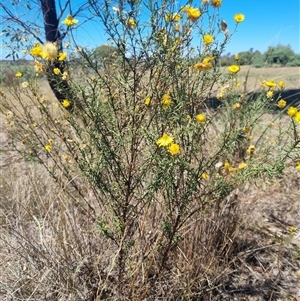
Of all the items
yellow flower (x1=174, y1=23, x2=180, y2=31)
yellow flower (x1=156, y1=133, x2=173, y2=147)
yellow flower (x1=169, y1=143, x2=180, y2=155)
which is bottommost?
yellow flower (x1=169, y1=143, x2=180, y2=155)

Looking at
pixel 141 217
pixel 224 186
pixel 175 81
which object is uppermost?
pixel 175 81

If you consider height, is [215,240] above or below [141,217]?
below

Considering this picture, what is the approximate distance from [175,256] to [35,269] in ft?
2.29

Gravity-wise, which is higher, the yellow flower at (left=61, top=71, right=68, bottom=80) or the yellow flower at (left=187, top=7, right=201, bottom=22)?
the yellow flower at (left=187, top=7, right=201, bottom=22)

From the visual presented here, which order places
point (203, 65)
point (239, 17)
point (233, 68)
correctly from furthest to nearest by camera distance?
point (233, 68) → point (239, 17) → point (203, 65)

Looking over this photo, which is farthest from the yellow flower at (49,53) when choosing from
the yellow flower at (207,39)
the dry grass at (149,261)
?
the dry grass at (149,261)

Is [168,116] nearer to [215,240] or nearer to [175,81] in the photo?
[175,81]

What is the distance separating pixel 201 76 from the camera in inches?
53.0

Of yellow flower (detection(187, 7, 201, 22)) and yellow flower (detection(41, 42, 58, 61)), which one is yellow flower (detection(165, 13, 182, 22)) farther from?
yellow flower (detection(41, 42, 58, 61))

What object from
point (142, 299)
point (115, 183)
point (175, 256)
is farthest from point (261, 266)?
point (115, 183)

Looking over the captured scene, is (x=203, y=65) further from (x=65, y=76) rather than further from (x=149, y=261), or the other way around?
(x=149, y=261)

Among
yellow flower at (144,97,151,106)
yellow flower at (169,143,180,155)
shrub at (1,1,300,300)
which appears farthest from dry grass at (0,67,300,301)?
yellow flower at (144,97,151,106)

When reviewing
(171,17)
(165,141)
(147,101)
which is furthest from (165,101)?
(171,17)

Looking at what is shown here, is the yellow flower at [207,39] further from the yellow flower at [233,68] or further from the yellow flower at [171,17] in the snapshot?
the yellow flower at [233,68]
